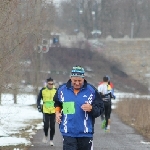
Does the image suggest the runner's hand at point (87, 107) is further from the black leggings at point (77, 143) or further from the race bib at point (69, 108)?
the black leggings at point (77, 143)

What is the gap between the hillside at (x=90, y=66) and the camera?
6775 centimetres

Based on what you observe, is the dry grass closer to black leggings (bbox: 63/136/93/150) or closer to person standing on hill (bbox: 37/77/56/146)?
person standing on hill (bbox: 37/77/56/146)

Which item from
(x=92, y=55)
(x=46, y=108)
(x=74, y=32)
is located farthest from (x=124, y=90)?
(x=46, y=108)

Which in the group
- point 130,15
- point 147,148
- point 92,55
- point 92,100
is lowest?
point 147,148

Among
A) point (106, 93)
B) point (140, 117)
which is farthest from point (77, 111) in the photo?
point (140, 117)

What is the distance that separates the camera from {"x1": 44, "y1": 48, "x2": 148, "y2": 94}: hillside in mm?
67750

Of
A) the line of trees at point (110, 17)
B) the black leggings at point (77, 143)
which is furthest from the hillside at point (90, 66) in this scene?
the black leggings at point (77, 143)

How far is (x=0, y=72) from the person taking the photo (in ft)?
39.0

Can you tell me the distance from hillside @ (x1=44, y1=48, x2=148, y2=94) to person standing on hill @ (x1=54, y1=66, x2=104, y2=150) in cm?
5574

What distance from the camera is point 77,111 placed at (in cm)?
888

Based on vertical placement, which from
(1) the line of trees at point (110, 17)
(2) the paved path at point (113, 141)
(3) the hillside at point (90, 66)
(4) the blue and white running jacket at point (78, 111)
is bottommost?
(2) the paved path at point (113, 141)

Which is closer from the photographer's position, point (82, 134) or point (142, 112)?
point (82, 134)

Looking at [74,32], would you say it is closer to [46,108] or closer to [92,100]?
[46,108]

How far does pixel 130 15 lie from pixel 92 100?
8009 centimetres
